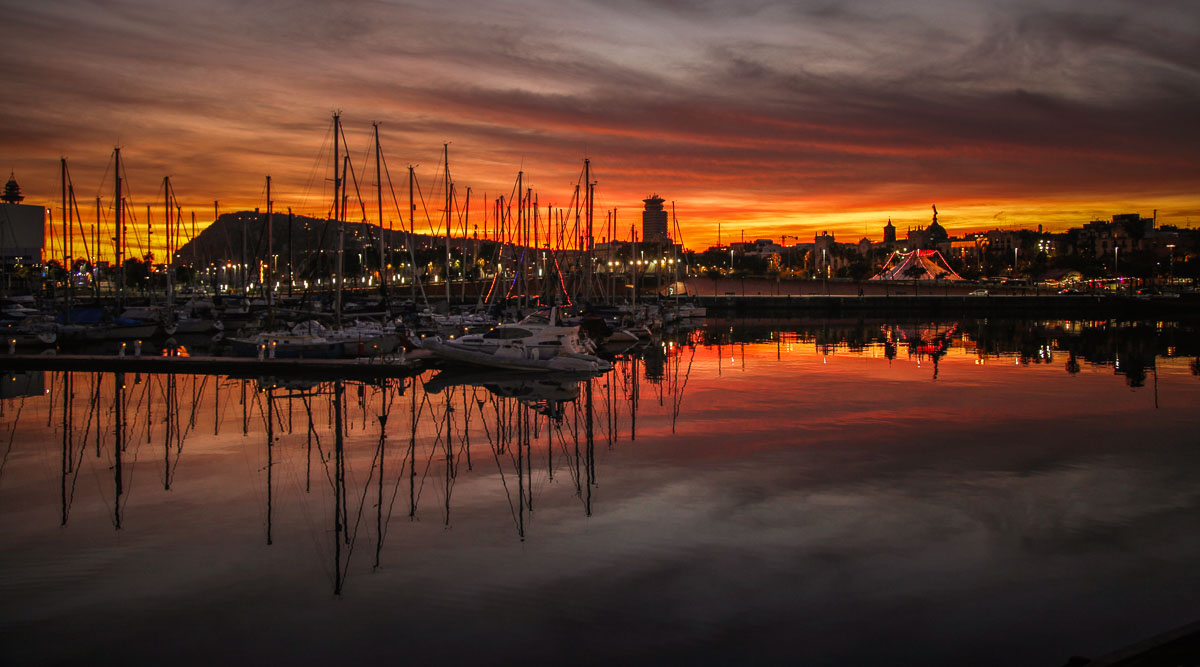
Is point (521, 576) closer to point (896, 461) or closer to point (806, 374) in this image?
point (896, 461)

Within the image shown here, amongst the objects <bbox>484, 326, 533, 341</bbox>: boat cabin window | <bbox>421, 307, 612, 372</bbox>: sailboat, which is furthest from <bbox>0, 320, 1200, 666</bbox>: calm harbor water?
<bbox>484, 326, 533, 341</bbox>: boat cabin window

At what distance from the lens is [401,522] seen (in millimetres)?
14070

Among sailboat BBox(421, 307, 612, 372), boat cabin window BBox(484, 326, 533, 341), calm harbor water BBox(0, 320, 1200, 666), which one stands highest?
boat cabin window BBox(484, 326, 533, 341)

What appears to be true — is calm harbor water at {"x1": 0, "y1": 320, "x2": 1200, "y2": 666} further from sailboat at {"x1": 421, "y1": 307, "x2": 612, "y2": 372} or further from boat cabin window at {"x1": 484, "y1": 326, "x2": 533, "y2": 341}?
boat cabin window at {"x1": 484, "y1": 326, "x2": 533, "y2": 341}

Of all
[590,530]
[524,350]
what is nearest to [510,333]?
[524,350]

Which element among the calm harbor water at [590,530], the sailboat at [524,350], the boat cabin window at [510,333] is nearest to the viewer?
the calm harbor water at [590,530]

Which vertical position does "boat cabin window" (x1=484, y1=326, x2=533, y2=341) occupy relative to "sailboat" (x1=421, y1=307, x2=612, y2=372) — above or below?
above

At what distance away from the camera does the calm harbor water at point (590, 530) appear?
9750 millimetres

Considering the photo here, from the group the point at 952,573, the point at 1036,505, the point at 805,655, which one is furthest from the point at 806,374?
the point at 805,655

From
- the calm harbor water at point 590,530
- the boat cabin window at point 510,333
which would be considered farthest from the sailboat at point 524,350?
the calm harbor water at point 590,530

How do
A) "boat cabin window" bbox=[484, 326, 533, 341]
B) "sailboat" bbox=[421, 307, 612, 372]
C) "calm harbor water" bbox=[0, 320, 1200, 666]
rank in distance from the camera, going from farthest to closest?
"boat cabin window" bbox=[484, 326, 533, 341] → "sailboat" bbox=[421, 307, 612, 372] → "calm harbor water" bbox=[0, 320, 1200, 666]

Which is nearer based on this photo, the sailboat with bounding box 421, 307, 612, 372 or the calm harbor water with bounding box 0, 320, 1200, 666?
the calm harbor water with bounding box 0, 320, 1200, 666

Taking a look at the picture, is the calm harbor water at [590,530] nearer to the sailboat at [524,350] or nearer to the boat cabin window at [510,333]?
the sailboat at [524,350]

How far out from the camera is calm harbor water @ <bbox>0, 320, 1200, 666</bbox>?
32.0 ft
